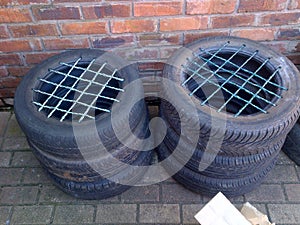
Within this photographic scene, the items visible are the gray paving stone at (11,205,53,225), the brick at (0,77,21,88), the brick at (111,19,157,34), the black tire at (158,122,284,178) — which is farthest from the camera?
the brick at (0,77,21,88)

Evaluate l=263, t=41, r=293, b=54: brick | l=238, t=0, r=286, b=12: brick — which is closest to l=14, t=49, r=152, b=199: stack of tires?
l=238, t=0, r=286, b=12: brick

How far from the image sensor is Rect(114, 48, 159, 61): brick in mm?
2342

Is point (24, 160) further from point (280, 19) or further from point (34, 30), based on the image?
point (280, 19)

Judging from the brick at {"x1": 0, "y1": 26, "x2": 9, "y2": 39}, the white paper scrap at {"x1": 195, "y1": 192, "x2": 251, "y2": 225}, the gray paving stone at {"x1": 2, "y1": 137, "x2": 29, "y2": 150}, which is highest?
the brick at {"x1": 0, "y1": 26, "x2": 9, "y2": 39}

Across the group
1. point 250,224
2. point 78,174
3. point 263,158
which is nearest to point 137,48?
point 78,174

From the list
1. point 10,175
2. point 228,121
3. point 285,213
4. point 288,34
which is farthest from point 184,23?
point 10,175

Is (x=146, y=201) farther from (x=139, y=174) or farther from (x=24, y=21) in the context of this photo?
(x=24, y=21)

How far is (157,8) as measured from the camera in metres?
2.11

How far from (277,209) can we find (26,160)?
70.1 inches

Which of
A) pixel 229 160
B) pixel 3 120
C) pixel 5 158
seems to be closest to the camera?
pixel 229 160

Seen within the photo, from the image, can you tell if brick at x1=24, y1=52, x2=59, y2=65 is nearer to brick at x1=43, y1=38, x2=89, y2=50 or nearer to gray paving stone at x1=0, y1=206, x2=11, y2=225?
brick at x1=43, y1=38, x2=89, y2=50

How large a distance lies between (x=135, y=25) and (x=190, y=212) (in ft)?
4.24

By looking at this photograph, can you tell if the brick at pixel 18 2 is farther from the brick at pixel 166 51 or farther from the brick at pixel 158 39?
the brick at pixel 166 51

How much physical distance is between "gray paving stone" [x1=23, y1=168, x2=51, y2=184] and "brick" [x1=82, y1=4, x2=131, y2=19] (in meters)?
1.13
